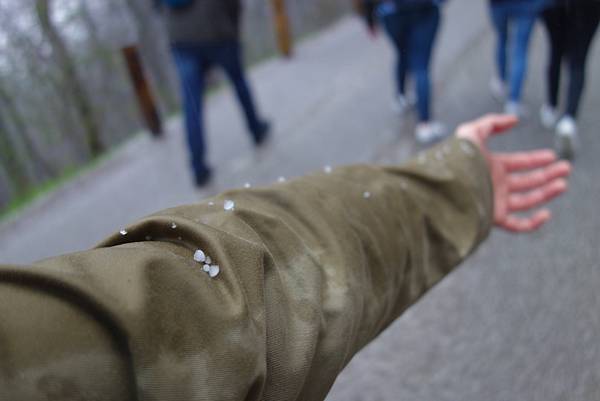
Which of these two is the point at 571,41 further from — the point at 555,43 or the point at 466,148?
the point at 466,148

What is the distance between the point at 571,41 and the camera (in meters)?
3.53

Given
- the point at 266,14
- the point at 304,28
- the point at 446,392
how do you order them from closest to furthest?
the point at 446,392 < the point at 266,14 < the point at 304,28

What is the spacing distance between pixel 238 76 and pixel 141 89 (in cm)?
202

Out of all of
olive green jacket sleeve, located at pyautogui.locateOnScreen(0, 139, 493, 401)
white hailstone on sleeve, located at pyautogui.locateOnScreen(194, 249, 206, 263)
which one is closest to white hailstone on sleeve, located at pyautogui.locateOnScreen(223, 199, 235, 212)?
olive green jacket sleeve, located at pyautogui.locateOnScreen(0, 139, 493, 401)

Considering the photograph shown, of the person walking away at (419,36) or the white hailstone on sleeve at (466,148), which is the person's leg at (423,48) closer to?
the person walking away at (419,36)

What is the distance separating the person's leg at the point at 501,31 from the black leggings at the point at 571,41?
19.4 inches

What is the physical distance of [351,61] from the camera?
8023 mm

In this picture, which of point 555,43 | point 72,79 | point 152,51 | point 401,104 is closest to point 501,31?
point 555,43

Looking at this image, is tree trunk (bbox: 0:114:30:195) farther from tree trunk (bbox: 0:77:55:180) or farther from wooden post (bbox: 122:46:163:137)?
wooden post (bbox: 122:46:163:137)

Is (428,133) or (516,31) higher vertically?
(516,31)

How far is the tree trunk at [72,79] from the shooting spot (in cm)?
790

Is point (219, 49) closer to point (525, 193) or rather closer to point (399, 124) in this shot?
point (399, 124)

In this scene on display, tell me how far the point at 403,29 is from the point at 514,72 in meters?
0.99

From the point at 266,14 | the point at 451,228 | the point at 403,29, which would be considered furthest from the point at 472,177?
the point at 266,14
